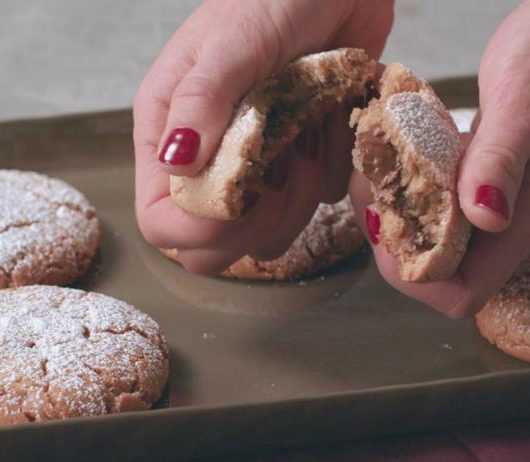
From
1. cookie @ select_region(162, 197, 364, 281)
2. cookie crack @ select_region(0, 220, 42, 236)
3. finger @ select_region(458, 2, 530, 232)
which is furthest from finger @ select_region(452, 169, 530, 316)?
cookie crack @ select_region(0, 220, 42, 236)

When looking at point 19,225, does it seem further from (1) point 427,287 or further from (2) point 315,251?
(1) point 427,287

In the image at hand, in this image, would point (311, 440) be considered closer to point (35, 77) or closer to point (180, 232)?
point (180, 232)

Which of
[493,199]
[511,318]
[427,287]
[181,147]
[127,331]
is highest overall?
[493,199]

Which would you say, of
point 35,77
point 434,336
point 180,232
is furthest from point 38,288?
point 35,77

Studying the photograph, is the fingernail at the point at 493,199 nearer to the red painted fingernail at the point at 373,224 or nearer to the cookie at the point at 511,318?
the red painted fingernail at the point at 373,224

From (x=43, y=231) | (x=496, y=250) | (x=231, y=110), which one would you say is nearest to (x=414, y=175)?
(x=496, y=250)

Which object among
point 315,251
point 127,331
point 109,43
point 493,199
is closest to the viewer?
point 493,199
